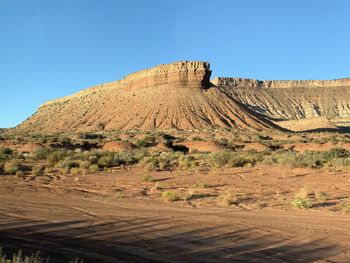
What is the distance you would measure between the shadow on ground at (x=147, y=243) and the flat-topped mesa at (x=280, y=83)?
137m

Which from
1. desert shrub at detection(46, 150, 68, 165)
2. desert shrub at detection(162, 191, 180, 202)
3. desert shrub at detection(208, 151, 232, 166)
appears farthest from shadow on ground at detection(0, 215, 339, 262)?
desert shrub at detection(46, 150, 68, 165)

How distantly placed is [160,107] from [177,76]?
411 inches

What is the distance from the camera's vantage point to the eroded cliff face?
127m

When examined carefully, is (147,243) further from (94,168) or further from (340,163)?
(340,163)

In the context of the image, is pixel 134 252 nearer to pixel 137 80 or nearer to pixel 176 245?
pixel 176 245

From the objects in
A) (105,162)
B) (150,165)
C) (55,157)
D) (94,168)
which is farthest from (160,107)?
(94,168)

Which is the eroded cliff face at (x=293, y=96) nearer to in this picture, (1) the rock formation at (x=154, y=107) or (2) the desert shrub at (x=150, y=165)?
(1) the rock formation at (x=154, y=107)

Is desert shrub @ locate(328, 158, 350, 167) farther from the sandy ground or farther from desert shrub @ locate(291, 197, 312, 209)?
desert shrub @ locate(291, 197, 312, 209)

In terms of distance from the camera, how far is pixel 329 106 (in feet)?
426

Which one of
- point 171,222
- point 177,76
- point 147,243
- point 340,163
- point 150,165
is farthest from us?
point 177,76

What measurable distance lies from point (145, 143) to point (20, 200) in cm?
3100

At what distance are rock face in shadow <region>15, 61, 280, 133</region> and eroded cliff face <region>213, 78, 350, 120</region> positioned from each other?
42169mm

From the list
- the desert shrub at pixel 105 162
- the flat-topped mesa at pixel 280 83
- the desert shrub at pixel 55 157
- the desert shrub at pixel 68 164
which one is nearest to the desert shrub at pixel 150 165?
the desert shrub at pixel 105 162

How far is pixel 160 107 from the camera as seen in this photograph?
7888cm
